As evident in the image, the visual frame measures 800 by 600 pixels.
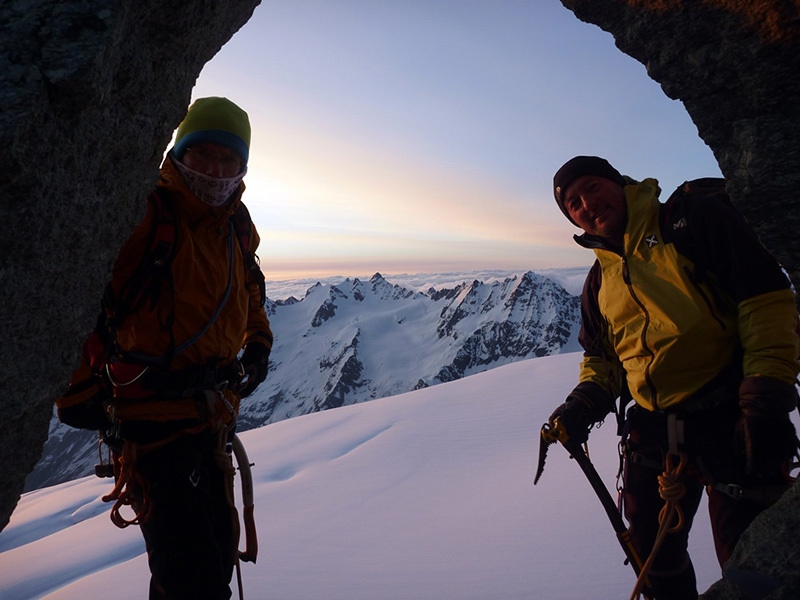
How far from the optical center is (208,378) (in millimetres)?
2416

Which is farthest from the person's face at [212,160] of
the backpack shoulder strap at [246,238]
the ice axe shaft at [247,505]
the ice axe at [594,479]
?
the ice axe at [594,479]

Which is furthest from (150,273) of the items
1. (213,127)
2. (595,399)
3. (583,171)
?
(595,399)

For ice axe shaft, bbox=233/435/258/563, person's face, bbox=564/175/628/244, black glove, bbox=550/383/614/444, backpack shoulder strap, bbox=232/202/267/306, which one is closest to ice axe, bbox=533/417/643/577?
black glove, bbox=550/383/614/444

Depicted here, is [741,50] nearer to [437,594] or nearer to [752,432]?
[752,432]

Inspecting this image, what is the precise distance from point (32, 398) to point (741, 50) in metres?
3.06

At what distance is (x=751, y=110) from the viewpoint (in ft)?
6.48

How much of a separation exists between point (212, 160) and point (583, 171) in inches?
84.8

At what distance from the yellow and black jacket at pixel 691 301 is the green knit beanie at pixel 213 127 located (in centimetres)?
215

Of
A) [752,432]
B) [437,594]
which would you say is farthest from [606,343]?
[437,594]

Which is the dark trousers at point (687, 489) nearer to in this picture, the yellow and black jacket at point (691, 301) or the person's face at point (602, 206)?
the yellow and black jacket at point (691, 301)

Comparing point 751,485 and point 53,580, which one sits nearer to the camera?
point 751,485

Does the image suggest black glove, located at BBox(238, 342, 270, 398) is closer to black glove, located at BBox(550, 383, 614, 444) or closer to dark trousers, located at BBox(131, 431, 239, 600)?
dark trousers, located at BBox(131, 431, 239, 600)

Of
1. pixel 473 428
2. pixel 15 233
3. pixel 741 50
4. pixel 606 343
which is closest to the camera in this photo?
pixel 15 233

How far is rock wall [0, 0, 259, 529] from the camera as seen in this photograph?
131 centimetres
